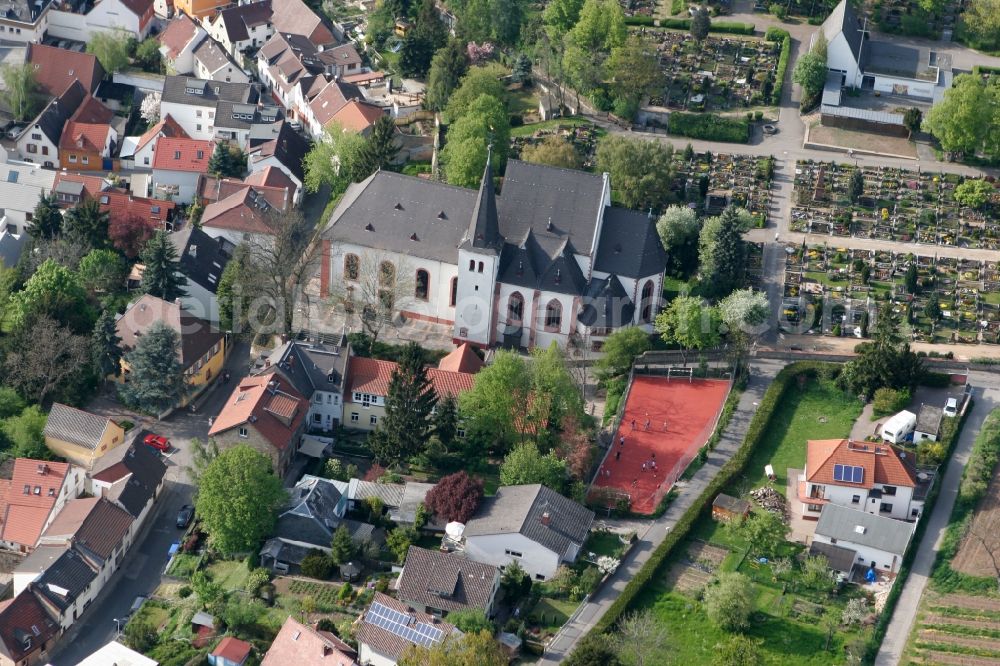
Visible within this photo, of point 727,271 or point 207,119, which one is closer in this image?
point 727,271

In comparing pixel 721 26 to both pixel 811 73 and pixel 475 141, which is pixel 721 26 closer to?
pixel 811 73

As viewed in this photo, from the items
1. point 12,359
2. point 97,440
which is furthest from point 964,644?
point 12,359

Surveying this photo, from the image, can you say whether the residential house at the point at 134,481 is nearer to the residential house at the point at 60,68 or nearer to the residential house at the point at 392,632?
the residential house at the point at 392,632

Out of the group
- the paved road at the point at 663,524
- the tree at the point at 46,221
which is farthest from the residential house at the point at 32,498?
the paved road at the point at 663,524

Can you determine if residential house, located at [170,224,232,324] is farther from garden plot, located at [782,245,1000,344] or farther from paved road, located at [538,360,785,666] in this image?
garden plot, located at [782,245,1000,344]

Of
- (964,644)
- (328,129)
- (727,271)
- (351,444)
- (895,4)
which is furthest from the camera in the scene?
(895,4)

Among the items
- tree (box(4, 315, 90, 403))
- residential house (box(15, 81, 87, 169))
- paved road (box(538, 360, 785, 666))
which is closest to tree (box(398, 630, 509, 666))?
paved road (box(538, 360, 785, 666))

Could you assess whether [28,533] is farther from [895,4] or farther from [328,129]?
[895,4]

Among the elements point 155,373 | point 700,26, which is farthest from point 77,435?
point 700,26
